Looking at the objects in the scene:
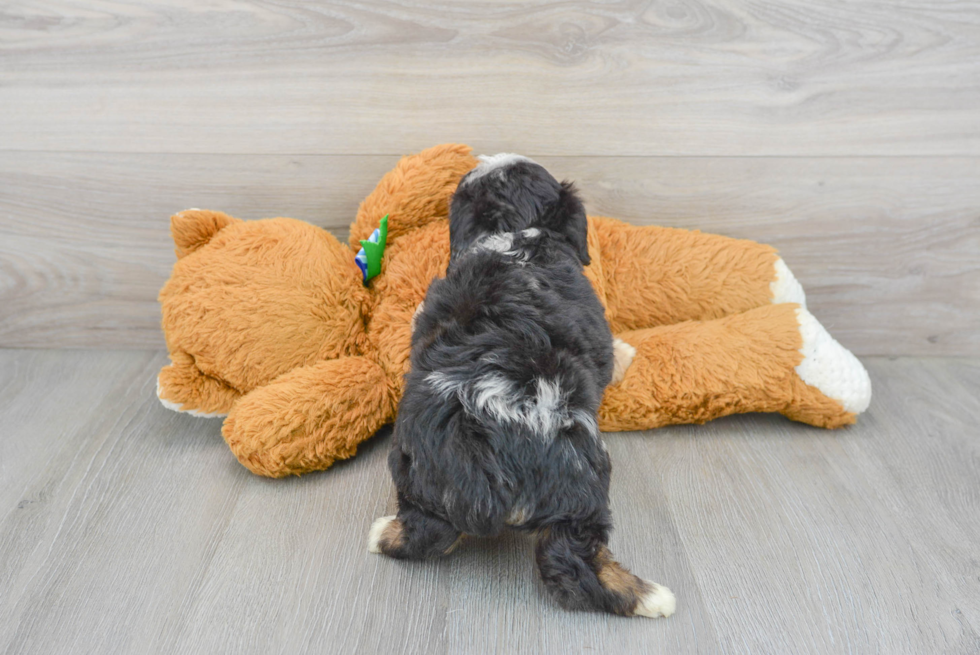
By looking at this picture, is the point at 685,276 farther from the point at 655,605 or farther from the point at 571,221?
the point at 655,605

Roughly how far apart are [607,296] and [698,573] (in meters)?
0.79

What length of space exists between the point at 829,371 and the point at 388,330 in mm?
1119

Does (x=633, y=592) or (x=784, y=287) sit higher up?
(x=784, y=287)

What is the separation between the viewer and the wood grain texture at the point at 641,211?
1.92 meters

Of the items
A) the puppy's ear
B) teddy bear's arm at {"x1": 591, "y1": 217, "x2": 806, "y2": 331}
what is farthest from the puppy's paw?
the puppy's ear

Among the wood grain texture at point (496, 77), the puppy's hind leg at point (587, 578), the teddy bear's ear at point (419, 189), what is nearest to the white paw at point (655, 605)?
the puppy's hind leg at point (587, 578)

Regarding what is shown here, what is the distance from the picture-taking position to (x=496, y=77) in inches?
72.4

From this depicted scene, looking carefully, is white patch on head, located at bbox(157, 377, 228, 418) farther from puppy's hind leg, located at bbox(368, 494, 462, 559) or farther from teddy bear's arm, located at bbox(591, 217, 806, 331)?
teddy bear's arm, located at bbox(591, 217, 806, 331)

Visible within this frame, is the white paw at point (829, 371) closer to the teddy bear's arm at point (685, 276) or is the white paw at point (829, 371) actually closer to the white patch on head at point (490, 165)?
the teddy bear's arm at point (685, 276)

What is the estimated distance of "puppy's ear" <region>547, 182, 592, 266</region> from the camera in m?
1.57

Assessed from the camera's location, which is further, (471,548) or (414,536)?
(471,548)

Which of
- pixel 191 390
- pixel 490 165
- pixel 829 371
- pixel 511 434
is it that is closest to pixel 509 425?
pixel 511 434

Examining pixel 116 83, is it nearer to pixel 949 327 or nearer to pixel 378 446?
pixel 378 446

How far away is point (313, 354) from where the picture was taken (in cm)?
169
